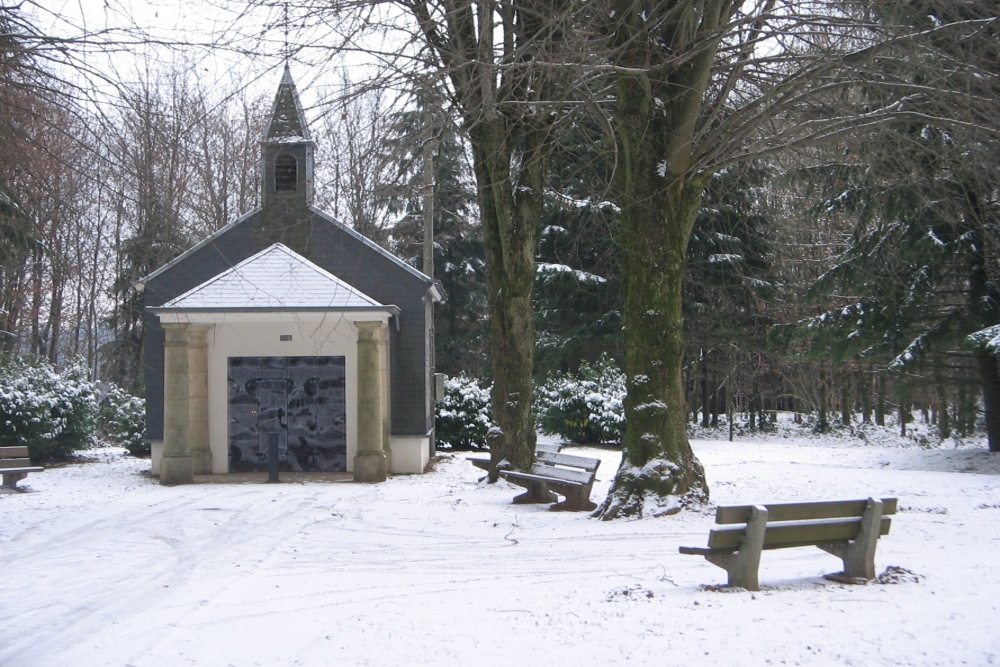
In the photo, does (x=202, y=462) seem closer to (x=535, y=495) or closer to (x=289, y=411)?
(x=289, y=411)

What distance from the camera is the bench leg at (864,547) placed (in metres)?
8.10

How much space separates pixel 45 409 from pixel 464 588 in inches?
743

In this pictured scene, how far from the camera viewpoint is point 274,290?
20.1m

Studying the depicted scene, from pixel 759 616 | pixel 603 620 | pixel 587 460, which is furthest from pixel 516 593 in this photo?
pixel 587 460

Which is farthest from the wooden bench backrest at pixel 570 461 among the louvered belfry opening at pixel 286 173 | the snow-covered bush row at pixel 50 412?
the snow-covered bush row at pixel 50 412

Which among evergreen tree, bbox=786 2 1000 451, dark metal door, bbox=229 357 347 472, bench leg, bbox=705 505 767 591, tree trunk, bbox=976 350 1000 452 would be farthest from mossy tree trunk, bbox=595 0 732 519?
tree trunk, bbox=976 350 1000 452

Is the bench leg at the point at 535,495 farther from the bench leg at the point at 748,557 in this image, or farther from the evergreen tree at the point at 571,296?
the evergreen tree at the point at 571,296

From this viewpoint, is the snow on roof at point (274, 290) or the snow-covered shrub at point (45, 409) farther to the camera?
the snow-covered shrub at point (45, 409)

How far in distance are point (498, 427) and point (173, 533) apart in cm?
589

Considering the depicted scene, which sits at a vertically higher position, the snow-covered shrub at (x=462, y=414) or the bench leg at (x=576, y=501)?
the snow-covered shrub at (x=462, y=414)

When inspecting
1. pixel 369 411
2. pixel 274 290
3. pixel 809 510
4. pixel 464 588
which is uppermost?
pixel 274 290

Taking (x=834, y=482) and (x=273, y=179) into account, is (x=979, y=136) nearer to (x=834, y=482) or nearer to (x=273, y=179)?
(x=834, y=482)

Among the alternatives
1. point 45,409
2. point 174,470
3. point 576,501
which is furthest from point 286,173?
point 576,501

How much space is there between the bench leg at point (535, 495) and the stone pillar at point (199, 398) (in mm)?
8577
